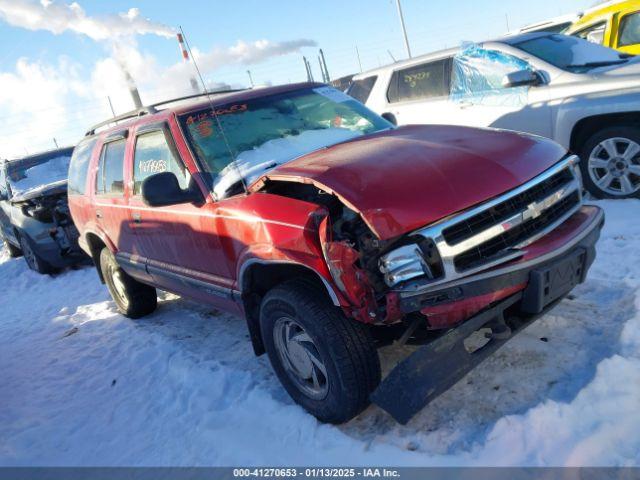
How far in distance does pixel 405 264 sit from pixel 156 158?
232cm

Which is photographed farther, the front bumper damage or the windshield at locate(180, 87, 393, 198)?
the windshield at locate(180, 87, 393, 198)

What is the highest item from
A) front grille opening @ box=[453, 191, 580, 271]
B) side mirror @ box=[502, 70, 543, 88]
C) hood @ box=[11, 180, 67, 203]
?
hood @ box=[11, 180, 67, 203]

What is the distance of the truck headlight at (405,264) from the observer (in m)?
2.22

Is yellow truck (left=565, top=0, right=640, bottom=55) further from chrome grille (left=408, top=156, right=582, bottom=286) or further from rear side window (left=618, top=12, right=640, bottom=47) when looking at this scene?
chrome grille (left=408, top=156, right=582, bottom=286)

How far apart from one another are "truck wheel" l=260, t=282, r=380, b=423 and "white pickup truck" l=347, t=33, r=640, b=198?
88.0 inches

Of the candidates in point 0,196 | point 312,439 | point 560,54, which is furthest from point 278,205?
point 0,196

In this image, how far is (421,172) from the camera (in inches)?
95.7

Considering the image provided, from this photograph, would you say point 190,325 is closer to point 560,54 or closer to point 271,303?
point 271,303

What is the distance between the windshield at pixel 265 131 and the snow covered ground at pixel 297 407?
1.46 m

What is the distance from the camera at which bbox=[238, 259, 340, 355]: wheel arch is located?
106 inches

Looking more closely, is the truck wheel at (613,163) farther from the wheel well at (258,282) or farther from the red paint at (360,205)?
the wheel well at (258,282)

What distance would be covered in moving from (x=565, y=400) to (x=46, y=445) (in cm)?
324

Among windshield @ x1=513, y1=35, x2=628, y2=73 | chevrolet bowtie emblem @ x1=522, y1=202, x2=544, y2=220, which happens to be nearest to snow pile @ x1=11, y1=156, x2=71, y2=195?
windshield @ x1=513, y1=35, x2=628, y2=73

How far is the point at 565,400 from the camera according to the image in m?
2.48
